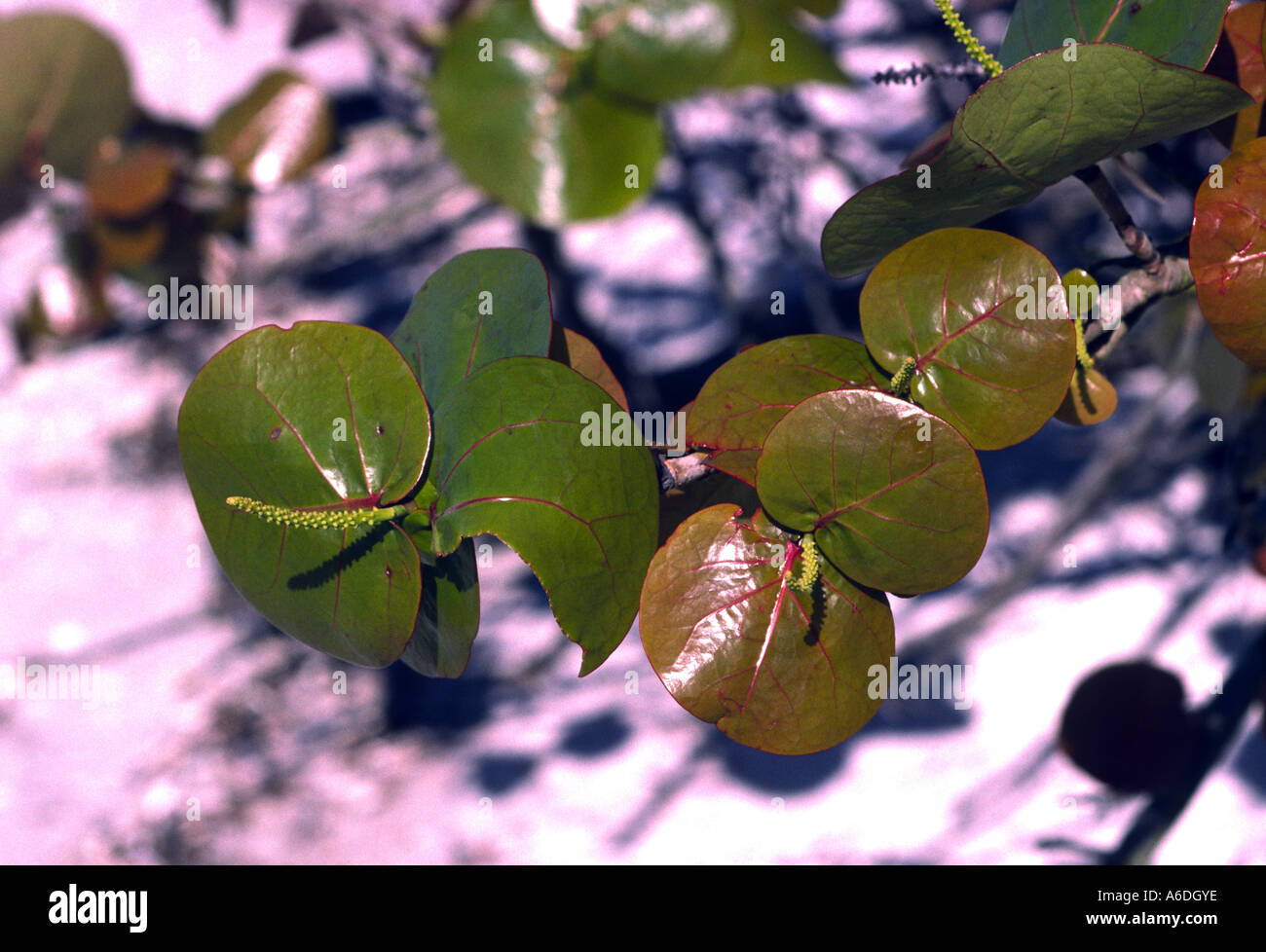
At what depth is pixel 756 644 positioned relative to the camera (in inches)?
9.4

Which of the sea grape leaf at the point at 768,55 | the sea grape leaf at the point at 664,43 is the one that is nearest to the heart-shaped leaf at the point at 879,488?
the sea grape leaf at the point at 664,43

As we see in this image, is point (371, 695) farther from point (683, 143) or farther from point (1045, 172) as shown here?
point (1045, 172)

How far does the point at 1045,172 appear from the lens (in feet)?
0.70

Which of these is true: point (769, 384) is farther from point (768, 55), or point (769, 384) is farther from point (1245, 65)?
point (768, 55)

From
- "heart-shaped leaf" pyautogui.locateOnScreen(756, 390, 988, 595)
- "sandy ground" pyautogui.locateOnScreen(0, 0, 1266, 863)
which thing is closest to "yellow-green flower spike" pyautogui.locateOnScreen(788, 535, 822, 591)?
"heart-shaped leaf" pyautogui.locateOnScreen(756, 390, 988, 595)

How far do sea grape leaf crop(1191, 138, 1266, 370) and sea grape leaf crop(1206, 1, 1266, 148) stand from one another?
0.16 ft

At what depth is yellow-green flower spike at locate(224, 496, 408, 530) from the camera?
221 mm

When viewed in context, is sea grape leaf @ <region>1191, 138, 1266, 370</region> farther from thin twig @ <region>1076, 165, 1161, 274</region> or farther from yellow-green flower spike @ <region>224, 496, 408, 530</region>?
yellow-green flower spike @ <region>224, 496, 408, 530</region>

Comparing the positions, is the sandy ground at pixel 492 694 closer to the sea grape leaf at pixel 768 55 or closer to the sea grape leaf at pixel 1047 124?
the sea grape leaf at pixel 768 55

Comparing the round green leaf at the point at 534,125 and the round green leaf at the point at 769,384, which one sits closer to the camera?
the round green leaf at the point at 769,384

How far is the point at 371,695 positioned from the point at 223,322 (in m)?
0.52

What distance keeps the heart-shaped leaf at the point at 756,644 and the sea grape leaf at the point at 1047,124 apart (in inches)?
4.1

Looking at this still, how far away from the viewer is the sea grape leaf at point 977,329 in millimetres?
227

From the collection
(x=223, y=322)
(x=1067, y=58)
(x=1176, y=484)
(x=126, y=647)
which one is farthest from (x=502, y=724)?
(x=1067, y=58)
